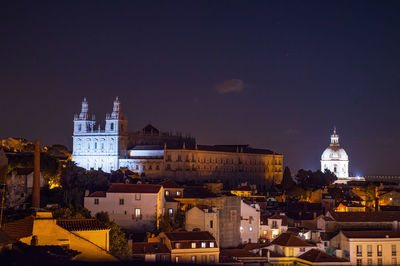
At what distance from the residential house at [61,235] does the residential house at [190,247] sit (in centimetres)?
1074

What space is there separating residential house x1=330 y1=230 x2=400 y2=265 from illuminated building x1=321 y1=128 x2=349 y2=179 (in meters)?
130

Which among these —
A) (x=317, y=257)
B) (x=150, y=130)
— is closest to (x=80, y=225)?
(x=317, y=257)

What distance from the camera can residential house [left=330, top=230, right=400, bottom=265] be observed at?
43312 mm

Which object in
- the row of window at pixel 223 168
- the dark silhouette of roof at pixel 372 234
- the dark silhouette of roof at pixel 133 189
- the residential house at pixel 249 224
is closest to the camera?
the dark silhouette of roof at pixel 372 234

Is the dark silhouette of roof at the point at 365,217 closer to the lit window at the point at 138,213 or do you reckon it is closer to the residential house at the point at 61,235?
the lit window at the point at 138,213

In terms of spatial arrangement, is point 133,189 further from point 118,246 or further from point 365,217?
point 365,217

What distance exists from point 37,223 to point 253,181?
324ft

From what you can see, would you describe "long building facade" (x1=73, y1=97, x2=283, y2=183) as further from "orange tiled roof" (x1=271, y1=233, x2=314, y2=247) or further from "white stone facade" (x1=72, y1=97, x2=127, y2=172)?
"orange tiled roof" (x1=271, y1=233, x2=314, y2=247)

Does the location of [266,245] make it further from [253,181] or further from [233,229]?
[253,181]

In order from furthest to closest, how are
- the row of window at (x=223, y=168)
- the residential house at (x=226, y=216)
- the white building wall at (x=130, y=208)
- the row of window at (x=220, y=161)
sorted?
the row of window at (x=220, y=161), the row of window at (x=223, y=168), the white building wall at (x=130, y=208), the residential house at (x=226, y=216)

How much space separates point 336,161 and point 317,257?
448 ft

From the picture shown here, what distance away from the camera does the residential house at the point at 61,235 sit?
27.1 m

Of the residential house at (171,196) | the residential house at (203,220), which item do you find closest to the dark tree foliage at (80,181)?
the residential house at (171,196)

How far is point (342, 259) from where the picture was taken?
42188mm
